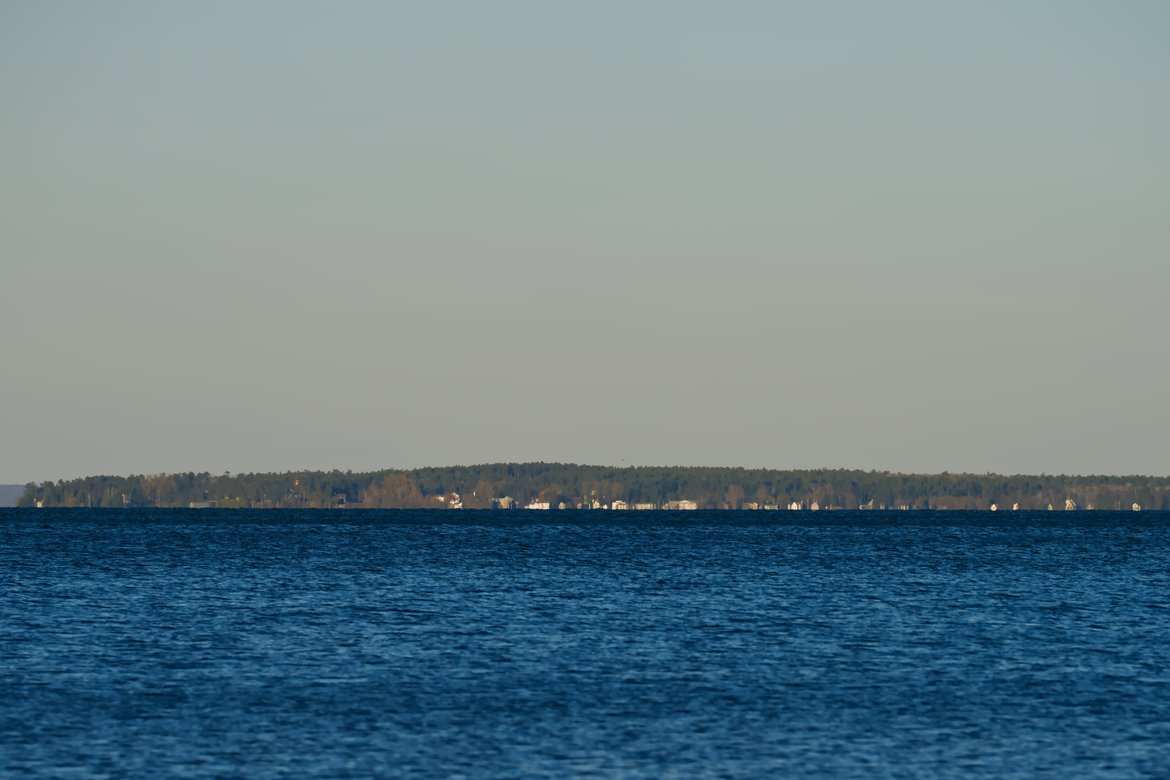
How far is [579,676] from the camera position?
53812 mm

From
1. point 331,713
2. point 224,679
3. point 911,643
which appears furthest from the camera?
point 911,643

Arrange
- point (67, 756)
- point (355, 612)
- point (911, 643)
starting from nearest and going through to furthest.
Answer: point (67, 756) → point (911, 643) → point (355, 612)

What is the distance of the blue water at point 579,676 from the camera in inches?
1555

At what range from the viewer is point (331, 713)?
150 ft

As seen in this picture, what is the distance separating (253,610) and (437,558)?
59301mm

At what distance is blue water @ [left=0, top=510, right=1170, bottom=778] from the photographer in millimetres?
39500

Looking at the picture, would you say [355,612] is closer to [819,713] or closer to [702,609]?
[702,609]

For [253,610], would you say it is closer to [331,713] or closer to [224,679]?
[224,679]

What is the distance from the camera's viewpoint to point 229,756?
1542 inches

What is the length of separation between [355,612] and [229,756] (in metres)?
39.0

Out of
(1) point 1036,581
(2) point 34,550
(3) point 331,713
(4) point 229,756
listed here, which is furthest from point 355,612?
(2) point 34,550

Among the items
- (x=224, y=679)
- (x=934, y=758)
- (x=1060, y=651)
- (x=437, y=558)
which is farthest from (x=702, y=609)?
(x=437, y=558)

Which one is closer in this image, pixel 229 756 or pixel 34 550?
pixel 229 756

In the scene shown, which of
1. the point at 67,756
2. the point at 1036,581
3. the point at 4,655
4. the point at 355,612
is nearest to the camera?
the point at 67,756
